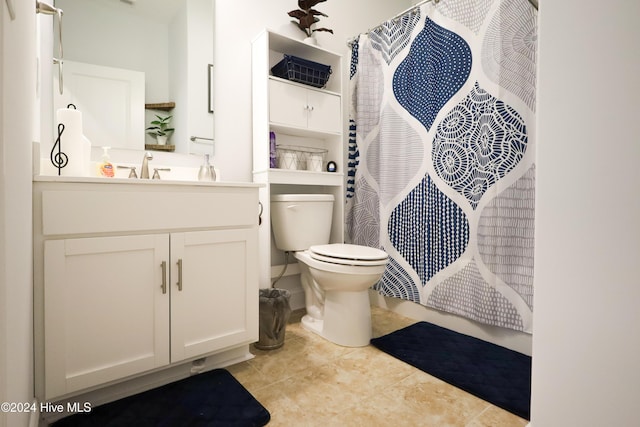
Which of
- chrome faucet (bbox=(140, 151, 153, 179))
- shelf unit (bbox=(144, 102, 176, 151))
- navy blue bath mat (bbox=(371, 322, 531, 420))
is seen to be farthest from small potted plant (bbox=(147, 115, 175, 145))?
navy blue bath mat (bbox=(371, 322, 531, 420))

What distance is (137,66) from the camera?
1.67 meters

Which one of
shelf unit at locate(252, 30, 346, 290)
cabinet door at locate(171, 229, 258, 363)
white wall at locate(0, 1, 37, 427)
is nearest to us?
white wall at locate(0, 1, 37, 427)

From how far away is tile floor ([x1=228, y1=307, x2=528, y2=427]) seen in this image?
1.13 meters

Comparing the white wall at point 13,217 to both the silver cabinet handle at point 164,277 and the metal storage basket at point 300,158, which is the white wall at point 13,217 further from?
the metal storage basket at point 300,158

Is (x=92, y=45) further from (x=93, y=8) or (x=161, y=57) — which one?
(x=161, y=57)

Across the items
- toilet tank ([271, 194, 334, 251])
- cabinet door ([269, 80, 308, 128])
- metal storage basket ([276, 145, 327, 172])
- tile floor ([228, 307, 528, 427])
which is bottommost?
tile floor ([228, 307, 528, 427])

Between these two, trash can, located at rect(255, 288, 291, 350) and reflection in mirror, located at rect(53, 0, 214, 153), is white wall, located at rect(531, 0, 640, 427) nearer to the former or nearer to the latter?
trash can, located at rect(255, 288, 291, 350)

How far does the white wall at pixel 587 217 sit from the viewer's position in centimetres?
63

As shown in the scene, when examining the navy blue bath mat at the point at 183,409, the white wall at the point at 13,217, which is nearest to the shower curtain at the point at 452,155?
the navy blue bath mat at the point at 183,409

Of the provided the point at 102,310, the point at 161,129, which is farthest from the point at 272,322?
the point at 161,129

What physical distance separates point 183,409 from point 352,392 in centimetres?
61

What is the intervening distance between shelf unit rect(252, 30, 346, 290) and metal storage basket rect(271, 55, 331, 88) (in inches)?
1.5

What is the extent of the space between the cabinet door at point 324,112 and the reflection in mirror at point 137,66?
2.00 ft

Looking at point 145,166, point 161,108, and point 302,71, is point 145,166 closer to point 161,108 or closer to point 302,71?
point 161,108
